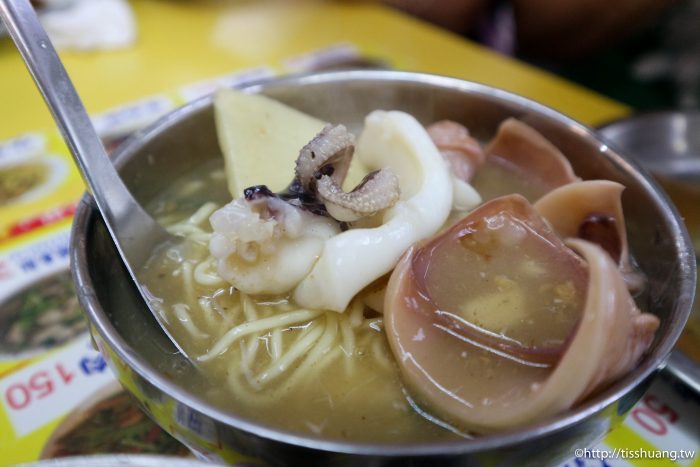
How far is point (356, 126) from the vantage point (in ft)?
5.19

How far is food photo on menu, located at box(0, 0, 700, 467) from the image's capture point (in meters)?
0.83

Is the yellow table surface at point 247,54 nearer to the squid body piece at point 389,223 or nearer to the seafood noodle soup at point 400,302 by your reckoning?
the squid body piece at point 389,223

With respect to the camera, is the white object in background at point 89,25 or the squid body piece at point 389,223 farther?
the white object in background at point 89,25

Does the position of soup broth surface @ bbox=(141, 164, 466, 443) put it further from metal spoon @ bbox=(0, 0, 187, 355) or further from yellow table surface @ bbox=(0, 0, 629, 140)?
yellow table surface @ bbox=(0, 0, 629, 140)

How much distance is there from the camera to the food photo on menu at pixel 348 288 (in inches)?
32.7

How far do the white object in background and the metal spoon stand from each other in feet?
5.80

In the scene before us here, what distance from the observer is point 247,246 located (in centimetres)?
98

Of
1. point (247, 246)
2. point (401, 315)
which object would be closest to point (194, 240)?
point (247, 246)

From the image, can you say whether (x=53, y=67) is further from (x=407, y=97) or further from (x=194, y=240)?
(x=407, y=97)

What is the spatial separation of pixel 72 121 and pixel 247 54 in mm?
1856

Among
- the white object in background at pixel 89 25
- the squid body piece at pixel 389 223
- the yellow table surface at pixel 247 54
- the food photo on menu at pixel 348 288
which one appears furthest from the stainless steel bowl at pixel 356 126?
the white object in background at pixel 89 25

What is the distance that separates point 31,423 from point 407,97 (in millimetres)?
1149

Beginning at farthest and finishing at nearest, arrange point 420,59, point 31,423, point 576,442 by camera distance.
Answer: point 420,59 → point 31,423 → point 576,442

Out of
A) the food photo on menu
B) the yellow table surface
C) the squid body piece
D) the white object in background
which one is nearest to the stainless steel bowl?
the food photo on menu
